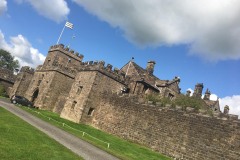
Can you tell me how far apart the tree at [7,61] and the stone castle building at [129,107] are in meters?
69.2

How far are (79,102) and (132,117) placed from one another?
832 cm

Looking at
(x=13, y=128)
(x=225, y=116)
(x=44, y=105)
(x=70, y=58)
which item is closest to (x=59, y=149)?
(x=13, y=128)

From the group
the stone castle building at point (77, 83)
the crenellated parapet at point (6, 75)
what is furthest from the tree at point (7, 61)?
the stone castle building at point (77, 83)

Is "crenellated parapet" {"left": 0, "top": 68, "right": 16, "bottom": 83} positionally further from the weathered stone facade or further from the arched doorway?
the arched doorway

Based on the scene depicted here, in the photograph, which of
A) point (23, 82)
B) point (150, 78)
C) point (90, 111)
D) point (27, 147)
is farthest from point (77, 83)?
point (27, 147)

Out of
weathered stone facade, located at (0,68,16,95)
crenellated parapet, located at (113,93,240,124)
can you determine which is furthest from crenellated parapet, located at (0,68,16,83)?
crenellated parapet, located at (113,93,240,124)

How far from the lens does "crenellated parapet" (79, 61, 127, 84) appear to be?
33.5 m

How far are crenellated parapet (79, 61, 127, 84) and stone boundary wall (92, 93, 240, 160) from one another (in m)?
3.82

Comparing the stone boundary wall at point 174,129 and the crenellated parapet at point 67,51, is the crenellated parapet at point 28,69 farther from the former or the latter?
the stone boundary wall at point 174,129

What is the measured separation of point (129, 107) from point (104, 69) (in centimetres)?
722

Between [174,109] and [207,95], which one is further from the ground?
[207,95]

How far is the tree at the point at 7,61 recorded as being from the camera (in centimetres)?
11425

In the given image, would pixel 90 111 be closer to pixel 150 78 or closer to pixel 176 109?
pixel 176 109

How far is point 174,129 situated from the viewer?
76.0 feet
